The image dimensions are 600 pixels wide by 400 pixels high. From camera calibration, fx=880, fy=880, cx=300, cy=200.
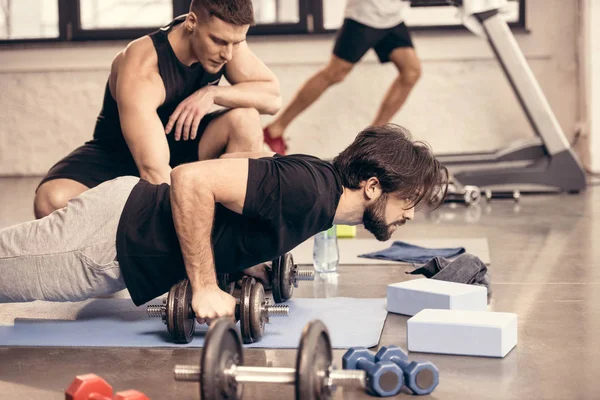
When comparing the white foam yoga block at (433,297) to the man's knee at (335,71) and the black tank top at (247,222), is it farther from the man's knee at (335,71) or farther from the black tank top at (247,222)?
the man's knee at (335,71)

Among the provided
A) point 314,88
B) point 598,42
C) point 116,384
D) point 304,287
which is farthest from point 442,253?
point 598,42

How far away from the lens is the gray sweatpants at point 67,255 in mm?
2121

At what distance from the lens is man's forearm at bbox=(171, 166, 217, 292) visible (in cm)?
194

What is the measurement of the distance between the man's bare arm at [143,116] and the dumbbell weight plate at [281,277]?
0.42 meters

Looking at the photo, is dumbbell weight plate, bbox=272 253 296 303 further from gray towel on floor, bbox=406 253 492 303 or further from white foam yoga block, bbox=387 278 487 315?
gray towel on floor, bbox=406 253 492 303

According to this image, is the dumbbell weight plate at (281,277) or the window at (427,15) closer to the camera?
the dumbbell weight plate at (281,277)

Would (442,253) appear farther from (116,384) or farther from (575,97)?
(575,97)

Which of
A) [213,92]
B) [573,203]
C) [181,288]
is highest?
[213,92]

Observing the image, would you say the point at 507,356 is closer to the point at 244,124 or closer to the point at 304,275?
the point at 304,275

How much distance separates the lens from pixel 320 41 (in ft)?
20.8

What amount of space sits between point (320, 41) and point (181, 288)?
453cm

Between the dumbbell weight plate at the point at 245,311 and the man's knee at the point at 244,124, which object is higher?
the man's knee at the point at 244,124

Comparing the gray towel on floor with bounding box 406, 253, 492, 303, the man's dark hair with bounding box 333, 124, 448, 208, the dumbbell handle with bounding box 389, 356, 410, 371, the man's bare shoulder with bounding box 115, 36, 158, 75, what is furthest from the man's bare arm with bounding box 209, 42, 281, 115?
the dumbbell handle with bounding box 389, 356, 410, 371

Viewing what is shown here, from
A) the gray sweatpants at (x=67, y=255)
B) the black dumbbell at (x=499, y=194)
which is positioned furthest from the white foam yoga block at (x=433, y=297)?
the black dumbbell at (x=499, y=194)
